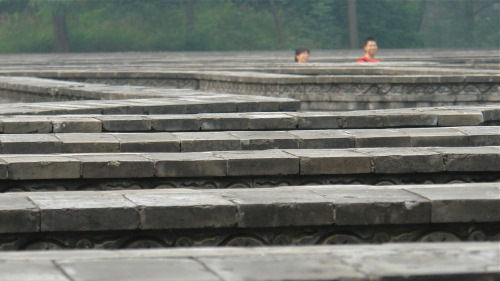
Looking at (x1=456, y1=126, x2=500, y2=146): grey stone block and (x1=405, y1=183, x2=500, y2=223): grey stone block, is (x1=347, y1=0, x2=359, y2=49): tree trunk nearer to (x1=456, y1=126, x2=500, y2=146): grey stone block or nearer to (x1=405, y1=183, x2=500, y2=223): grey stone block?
(x1=456, y1=126, x2=500, y2=146): grey stone block

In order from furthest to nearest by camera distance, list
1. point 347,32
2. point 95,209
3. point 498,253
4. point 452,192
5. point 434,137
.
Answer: point 347,32 < point 434,137 < point 452,192 < point 95,209 < point 498,253

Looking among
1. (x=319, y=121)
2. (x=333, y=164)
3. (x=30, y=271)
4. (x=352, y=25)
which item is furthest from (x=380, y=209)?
(x=352, y=25)

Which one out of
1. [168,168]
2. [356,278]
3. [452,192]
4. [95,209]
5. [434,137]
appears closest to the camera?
[356,278]

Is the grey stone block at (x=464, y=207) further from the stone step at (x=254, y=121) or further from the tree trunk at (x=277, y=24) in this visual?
the tree trunk at (x=277, y=24)

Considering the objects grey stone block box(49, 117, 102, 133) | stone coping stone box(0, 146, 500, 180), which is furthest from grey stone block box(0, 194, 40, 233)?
grey stone block box(49, 117, 102, 133)

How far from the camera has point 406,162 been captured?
825cm

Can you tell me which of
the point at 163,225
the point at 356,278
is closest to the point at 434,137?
the point at 163,225

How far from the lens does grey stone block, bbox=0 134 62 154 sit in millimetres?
8820

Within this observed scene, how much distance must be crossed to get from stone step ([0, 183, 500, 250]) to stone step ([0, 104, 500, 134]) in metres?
3.90

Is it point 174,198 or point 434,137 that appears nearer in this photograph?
point 174,198

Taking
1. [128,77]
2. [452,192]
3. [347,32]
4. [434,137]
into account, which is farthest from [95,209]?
[347,32]

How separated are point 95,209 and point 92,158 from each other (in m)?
2.08

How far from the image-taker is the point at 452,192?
650 cm

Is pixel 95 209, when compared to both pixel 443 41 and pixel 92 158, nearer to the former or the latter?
pixel 92 158
